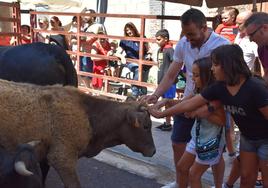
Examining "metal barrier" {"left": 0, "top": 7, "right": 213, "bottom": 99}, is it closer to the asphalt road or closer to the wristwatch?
the asphalt road

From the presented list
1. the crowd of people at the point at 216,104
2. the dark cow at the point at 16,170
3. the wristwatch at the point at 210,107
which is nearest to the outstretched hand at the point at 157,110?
the crowd of people at the point at 216,104

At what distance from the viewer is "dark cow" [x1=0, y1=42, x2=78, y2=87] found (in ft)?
17.3

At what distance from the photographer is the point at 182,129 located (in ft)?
15.4

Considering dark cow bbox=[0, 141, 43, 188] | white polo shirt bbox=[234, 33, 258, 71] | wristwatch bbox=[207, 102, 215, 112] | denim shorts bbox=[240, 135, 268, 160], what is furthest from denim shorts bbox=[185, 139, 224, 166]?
white polo shirt bbox=[234, 33, 258, 71]

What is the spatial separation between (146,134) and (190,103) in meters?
0.65

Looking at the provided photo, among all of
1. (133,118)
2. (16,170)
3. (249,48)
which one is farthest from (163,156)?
(16,170)

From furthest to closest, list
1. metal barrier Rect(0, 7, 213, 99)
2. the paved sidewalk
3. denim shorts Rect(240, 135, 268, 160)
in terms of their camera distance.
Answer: metal barrier Rect(0, 7, 213, 99) < the paved sidewalk < denim shorts Rect(240, 135, 268, 160)

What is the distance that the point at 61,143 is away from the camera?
13.0 ft

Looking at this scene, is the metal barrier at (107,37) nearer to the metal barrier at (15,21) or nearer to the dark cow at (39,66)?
the metal barrier at (15,21)

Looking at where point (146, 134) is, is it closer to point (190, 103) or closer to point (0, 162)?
point (190, 103)

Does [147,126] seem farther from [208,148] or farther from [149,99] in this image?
[208,148]

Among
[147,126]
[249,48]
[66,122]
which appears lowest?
[147,126]

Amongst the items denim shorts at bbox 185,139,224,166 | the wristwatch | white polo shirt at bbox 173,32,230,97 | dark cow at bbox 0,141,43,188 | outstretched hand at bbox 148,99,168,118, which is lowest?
denim shorts at bbox 185,139,224,166

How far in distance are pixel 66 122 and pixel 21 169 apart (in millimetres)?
1029
